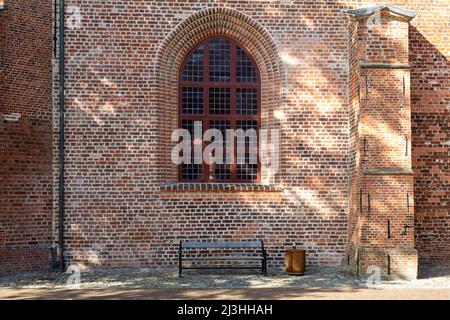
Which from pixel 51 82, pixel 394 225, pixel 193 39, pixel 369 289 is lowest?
pixel 369 289

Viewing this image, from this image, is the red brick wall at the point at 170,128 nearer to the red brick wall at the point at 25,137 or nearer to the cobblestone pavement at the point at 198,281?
the red brick wall at the point at 25,137

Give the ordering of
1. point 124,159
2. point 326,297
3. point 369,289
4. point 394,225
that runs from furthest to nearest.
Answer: point 124,159 → point 394,225 → point 369,289 → point 326,297

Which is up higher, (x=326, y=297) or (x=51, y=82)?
(x=51, y=82)

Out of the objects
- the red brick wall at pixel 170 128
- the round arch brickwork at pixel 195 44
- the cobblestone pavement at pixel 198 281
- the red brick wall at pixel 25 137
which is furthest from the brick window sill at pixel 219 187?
the red brick wall at pixel 25 137

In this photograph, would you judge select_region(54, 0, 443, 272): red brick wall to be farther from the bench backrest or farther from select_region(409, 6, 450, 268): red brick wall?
select_region(409, 6, 450, 268): red brick wall

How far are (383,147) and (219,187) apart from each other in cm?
363

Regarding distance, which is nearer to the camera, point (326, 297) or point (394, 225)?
point (326, 297)

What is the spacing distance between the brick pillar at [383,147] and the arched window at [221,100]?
242 centimetres

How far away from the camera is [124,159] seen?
521 inches

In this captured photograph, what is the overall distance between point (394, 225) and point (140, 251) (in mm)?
5435

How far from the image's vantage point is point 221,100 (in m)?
13.8

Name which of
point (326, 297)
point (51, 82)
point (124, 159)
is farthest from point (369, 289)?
point (51, 82)

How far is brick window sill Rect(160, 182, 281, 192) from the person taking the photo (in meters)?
13.3

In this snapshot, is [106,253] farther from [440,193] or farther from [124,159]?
[440,193]
